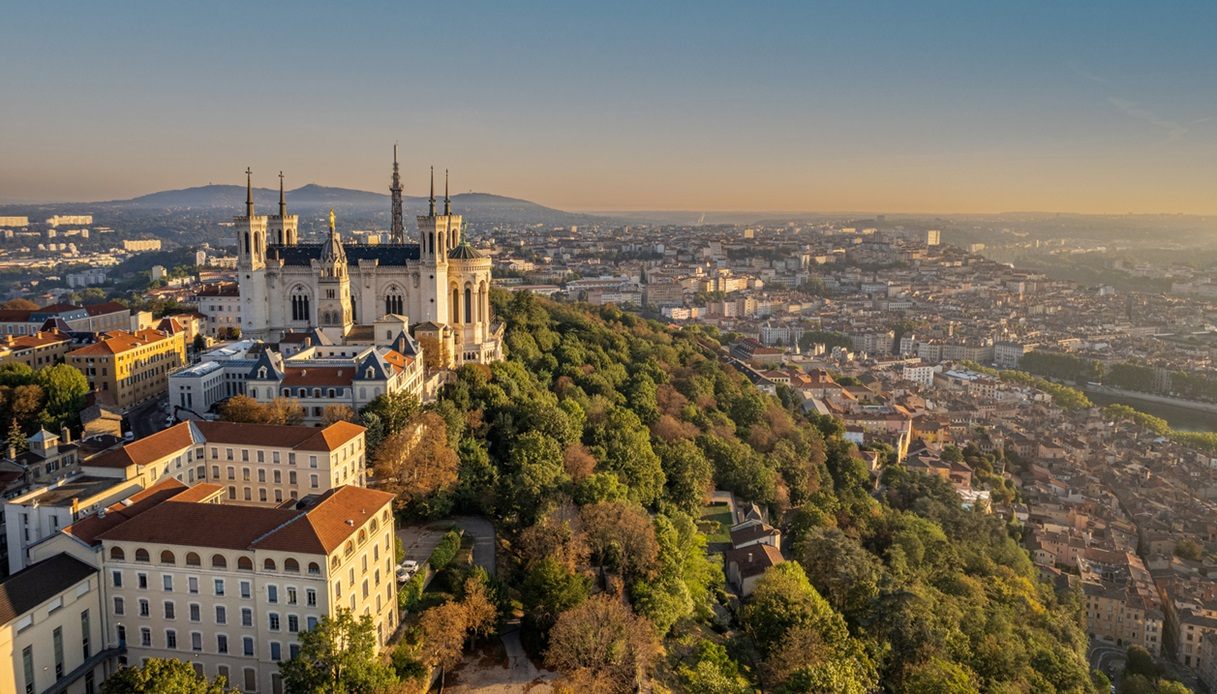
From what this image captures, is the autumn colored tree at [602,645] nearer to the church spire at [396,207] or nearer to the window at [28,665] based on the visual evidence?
the window at [28,665]

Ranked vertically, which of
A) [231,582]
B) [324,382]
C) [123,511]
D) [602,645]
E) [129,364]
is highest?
[324,382]

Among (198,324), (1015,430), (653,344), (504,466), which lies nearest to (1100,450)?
(1015,430)

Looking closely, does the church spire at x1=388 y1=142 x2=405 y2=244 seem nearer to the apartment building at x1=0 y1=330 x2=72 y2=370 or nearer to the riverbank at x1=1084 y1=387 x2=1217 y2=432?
the apartment building at x1=0 y1=330 x2=72 y2=370

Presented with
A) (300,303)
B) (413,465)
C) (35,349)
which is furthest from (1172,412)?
(35,349)

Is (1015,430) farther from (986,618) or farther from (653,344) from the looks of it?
(986,618)

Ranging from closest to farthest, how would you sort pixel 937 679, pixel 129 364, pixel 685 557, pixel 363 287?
1. pixel 937 679
2. pixel 685 557
3. pixel 129 364
4. pixel 363 287

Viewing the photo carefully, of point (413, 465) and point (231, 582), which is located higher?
point (413, 465)

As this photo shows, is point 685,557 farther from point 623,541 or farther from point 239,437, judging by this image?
point 239,437

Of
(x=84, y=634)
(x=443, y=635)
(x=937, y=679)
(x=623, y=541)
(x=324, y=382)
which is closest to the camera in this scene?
(x=84, y=634)
